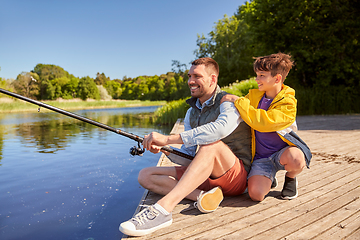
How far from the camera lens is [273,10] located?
14.1 metres

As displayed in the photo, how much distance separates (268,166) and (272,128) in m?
0.38

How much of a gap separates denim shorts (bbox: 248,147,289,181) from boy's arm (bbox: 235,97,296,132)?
280 millimetres

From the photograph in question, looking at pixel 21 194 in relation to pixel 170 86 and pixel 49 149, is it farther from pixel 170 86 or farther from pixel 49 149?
pixel 170 86

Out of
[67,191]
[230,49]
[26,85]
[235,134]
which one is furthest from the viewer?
[26,85]

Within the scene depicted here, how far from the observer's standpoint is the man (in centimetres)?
179

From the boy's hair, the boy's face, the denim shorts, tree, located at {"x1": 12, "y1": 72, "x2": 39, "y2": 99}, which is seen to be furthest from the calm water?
tree, located at {"x1": 12, "y1": 72, "x2": 39, "y2": 99}

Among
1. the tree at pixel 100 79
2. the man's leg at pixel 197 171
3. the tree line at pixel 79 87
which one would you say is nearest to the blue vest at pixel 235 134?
the man's leg at pixel 197 171

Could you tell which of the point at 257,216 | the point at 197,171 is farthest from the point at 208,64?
the point at 257,216

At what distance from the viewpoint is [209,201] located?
1979 mm

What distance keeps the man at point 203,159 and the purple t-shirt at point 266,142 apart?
0.30ft

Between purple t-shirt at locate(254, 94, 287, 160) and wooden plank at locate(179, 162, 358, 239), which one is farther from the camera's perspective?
purple t-shirt at locate(254, 94, 287, 160)

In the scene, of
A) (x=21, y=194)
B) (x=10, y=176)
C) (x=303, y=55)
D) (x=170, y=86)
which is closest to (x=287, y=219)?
(x=21, y=194)

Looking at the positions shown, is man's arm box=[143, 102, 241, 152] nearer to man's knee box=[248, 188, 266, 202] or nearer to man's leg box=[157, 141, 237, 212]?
man's leg box=[157, 141, 237, 212]

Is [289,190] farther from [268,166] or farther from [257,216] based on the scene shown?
[257,216]
